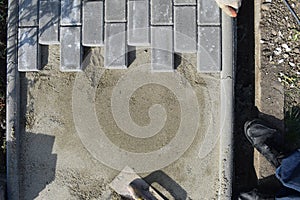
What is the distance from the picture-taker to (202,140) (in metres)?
3.95

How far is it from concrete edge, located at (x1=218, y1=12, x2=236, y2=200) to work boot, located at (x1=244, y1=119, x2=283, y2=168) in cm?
18

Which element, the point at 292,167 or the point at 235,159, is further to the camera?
the point at 235,159

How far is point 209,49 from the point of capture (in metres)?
3.89

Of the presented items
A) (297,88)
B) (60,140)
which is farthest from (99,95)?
(297,88)

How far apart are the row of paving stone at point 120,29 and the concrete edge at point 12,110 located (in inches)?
2.4

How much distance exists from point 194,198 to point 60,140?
49.2 inches

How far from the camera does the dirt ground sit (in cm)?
396

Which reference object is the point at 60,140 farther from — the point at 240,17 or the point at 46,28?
the point at 240,17

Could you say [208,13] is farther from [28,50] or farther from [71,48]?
[28,50]

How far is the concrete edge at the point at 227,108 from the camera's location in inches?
153

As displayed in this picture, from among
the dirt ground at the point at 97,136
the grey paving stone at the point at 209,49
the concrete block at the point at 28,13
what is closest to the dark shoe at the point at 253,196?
the dirt ground at the point at 97,136

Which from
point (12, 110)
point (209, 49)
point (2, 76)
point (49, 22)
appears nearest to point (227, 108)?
point (209, 49)

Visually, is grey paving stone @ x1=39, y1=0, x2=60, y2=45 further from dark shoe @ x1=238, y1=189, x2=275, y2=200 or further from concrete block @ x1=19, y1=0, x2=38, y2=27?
dark shoe @ x1=238, y1=189, x2=275, y2=200

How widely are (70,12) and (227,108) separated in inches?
61.2
